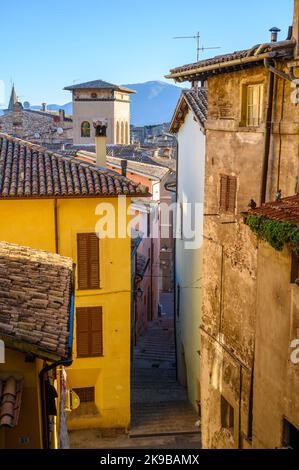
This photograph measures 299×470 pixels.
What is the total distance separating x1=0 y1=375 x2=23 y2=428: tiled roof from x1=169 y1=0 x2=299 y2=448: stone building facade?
4.42 metres

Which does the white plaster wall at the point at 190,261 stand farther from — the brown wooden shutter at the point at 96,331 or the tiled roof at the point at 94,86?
the tiled roof at the point at 94,86

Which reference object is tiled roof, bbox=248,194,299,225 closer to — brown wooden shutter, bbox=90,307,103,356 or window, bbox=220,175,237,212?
window, bbox=220,175,237,212

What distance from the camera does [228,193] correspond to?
13.6 metres

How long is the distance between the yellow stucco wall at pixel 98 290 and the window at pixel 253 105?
17.1ft

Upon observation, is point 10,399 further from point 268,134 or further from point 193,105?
point 193,105

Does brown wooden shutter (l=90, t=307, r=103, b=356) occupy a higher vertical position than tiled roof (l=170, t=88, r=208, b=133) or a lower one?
lower

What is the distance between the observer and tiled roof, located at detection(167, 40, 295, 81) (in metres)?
10.3

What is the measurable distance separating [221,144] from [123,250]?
4919mm

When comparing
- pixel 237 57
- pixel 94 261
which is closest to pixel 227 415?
pixel 94 261

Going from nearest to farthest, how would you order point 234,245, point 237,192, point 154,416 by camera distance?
point 237,192
point 234,245
point 154,416

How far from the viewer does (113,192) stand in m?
16.3

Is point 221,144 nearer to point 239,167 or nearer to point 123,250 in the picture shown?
point 239,167

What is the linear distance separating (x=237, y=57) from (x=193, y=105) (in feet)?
23.0

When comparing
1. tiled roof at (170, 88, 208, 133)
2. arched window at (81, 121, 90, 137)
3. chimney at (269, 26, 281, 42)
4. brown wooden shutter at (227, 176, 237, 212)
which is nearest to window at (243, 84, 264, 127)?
chimney at (269, 26, 281, 42)
